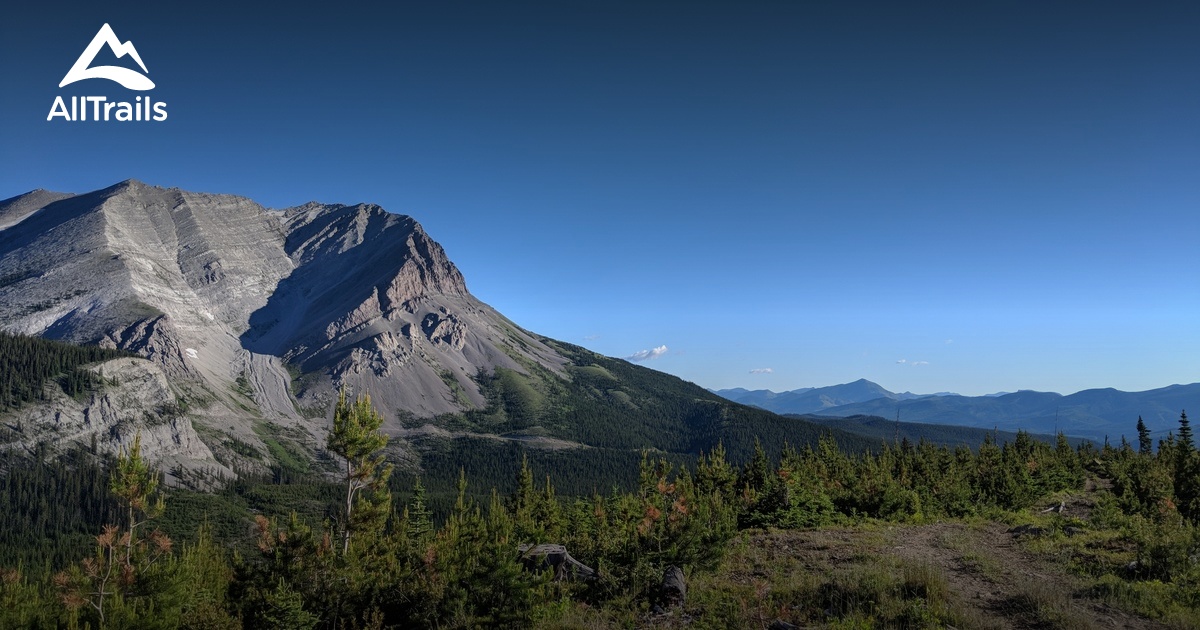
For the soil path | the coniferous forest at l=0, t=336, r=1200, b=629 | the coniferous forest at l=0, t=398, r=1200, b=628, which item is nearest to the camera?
the soil path

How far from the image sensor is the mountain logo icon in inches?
3499

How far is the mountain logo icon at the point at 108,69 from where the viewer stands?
88875mm

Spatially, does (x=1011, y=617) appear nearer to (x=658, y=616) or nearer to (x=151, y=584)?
(x=658, y=616)

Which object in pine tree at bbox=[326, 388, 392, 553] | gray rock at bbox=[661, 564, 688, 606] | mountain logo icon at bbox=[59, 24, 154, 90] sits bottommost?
gray rock at bbox=[661, 564, 688, 606]

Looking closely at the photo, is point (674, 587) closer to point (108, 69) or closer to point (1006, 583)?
point (1006, 583)

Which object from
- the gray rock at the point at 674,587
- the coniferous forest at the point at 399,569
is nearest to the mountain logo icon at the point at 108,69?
the coniferous forest at the point at 399,569

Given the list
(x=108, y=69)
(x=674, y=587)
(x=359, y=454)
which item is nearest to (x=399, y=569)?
(x=359, y=454)

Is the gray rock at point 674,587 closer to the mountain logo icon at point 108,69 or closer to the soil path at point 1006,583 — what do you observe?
the soil path at point 1006,583

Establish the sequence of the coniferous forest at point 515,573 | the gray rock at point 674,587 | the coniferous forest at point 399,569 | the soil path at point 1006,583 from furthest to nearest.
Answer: the gray rock at point 674,587 < the coniferous forest at point 399,569 < the coniferous forest at point 515,573 < the soil path at point 1006,583

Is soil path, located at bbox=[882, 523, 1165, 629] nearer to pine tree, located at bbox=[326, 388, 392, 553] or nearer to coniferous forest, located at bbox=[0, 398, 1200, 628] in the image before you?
coniferous forest, located at bbox=[0, 398, 1200, 628]

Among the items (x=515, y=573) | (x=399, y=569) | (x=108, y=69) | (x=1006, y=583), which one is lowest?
(x=399, y=569)

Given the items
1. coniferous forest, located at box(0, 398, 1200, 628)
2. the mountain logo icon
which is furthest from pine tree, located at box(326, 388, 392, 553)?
the mountain logo icon

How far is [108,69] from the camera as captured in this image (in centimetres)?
9356

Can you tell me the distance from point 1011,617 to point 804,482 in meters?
27.0
